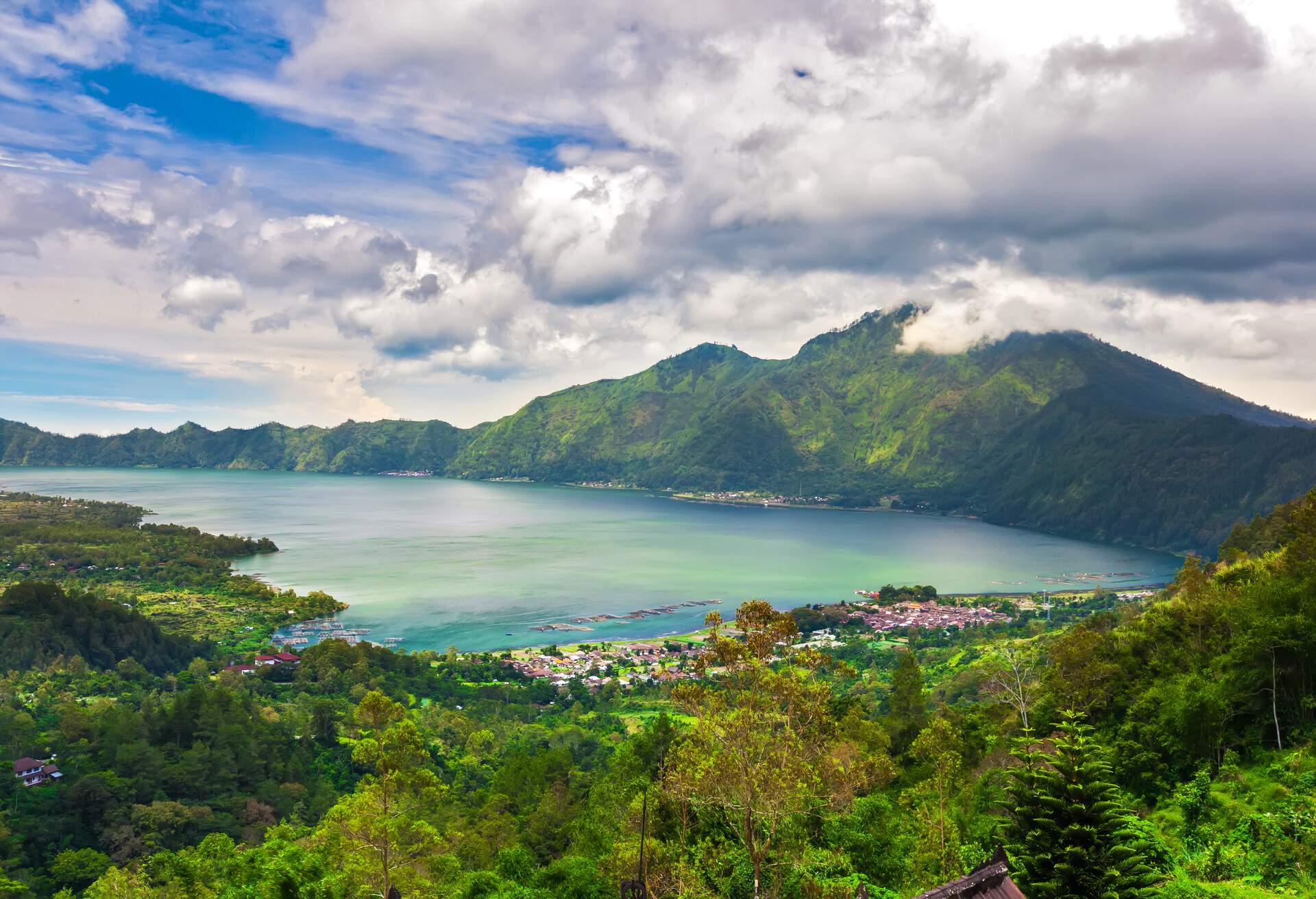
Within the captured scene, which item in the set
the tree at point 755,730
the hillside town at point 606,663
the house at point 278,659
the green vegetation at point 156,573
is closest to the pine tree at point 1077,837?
the tree at point 755,730

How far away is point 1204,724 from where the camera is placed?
18.4 m

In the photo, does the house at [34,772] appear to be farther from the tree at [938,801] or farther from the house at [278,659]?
the tree at [938,801]

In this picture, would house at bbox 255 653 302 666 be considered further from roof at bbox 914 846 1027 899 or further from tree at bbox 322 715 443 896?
roof at bbox 914 846 1027 899

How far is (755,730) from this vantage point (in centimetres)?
1174

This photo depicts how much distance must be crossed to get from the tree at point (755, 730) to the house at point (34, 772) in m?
33.6

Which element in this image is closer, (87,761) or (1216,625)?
(1216,625)

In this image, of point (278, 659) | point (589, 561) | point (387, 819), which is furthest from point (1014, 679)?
point (589, 561)

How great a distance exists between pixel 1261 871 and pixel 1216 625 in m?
13.5

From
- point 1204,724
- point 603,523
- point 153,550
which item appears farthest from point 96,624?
point 603,523

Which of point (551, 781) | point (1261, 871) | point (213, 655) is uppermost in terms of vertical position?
point (1261, 871)

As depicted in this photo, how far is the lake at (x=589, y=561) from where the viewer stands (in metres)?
78.4

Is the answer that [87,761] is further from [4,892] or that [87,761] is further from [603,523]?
[603,523]

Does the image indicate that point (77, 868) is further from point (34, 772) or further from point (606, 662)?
point (606, 662)

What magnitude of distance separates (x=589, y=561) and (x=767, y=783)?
3936 inches
